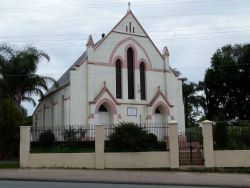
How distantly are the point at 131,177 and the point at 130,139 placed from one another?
3.50 m

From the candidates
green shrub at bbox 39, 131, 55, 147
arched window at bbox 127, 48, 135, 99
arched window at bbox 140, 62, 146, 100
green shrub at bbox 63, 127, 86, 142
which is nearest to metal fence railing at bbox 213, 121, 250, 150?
green shrub at bbox 63, 127, 86, 142

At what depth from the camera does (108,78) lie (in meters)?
32.7

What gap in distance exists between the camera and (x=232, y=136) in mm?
20375

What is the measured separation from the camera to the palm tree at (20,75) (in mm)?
30955

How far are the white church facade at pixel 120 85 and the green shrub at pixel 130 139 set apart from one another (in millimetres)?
10292

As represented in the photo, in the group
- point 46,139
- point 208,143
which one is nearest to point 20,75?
point 46,139

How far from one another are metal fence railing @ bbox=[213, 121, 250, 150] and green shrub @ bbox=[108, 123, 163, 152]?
125 inches

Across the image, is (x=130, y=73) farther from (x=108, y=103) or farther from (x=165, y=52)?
(x=165, y=52)

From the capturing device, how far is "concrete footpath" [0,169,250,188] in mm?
15609

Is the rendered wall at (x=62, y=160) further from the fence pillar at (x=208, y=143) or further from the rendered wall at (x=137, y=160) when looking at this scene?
the fence pillar at (x=208, y=143)

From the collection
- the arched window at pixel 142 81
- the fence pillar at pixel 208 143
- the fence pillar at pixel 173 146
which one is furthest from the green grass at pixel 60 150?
the arched window at pixel 142 81

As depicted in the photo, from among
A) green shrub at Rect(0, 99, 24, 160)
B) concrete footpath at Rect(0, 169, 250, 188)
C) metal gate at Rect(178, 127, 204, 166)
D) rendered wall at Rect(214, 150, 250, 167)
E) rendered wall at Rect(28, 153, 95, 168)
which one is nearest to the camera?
concrete footpath at Rect(0, 169, 250, 188)

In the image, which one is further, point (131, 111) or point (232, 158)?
point (131, 111)

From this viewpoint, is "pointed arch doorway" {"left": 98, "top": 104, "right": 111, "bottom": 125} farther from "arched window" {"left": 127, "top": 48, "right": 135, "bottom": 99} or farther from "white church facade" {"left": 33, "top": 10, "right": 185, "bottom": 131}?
"arched window" {"left": 127, "top": 48, "right": 135, "bottom": 99}
